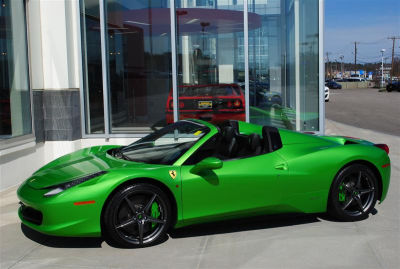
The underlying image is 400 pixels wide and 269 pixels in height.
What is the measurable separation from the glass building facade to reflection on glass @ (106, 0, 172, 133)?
2cm

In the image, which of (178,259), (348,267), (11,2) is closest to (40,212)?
(178,259)

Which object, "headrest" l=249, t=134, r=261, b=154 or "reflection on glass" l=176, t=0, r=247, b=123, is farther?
"reflection on glass" l=176, t=0, r=247, b=123

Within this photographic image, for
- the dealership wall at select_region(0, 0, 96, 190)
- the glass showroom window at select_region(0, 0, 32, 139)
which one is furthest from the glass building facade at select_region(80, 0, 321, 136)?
the glass showroom window at select_region(0, 0, 32, 139)

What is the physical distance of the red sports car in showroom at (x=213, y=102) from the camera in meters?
8.91

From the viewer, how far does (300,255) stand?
14.1 ft

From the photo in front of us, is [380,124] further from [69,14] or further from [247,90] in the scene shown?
[69,14]

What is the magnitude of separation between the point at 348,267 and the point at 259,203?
3.57ft

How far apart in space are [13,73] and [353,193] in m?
5.44

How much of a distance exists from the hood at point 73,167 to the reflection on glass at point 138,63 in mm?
3634

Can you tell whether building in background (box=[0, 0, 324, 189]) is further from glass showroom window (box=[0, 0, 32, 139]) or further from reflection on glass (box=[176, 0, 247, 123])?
glass showroom window (box=[0, 0, 32, 139])

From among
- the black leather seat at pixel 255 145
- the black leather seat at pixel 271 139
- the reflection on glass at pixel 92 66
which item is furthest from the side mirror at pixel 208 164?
the reflection on glass at pixel 92 66

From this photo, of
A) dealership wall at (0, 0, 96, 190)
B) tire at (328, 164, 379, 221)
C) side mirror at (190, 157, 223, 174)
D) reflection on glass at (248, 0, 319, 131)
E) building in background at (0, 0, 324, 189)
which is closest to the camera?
side mirror at (190, 157, 223, 174)

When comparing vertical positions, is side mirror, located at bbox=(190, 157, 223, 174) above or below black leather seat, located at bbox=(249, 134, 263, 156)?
below

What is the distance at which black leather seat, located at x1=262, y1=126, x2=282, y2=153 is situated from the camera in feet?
16.4
